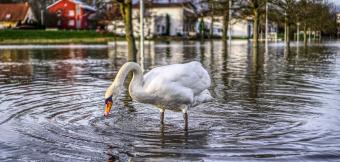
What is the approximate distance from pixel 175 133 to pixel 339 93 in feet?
20.1

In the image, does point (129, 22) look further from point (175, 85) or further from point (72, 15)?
point (72, 15)

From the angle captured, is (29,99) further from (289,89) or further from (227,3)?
(227,3)

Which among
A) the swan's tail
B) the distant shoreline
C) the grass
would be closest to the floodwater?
the swan's tail

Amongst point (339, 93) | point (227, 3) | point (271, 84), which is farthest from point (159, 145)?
point (227, 3)

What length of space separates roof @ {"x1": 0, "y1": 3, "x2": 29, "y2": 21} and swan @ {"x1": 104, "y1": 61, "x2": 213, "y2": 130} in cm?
11049

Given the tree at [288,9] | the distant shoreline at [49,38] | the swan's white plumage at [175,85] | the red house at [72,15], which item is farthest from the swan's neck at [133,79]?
the red house at [72,15]

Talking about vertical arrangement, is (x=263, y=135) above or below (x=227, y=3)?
below

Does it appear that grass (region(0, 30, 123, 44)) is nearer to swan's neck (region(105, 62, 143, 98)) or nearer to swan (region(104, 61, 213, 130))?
swan (region(104, 61, 213, 130))

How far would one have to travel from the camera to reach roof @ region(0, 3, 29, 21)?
115875 mm

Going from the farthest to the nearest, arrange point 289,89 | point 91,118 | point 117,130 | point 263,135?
1. point 289,89
2. point 91,118
3. point 117,130
4. point 263,135

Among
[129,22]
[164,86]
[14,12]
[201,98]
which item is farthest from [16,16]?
[164,86]

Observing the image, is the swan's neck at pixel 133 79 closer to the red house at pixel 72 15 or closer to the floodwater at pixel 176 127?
the floodwater at pixel 176 127

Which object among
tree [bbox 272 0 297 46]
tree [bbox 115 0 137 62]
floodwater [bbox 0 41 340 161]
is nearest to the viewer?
floodwater [bbox 0 41 340 161]

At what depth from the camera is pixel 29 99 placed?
12836 millimetres
